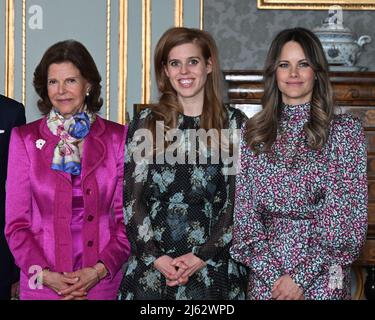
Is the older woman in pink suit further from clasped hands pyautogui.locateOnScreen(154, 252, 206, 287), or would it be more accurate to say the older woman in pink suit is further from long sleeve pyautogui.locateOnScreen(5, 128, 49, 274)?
clasped hands pyautogui.locateOnScreen(154, 252, 206, 287)

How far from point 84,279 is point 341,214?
3.00 feet

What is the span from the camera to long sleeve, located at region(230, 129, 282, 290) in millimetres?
2703

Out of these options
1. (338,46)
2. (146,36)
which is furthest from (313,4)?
(146,36)

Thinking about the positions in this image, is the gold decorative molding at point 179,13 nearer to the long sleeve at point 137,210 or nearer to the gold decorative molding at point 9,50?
the gold decorative molding at point 9,50

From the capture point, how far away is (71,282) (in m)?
2.82

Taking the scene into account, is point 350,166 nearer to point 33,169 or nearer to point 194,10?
point 33,169

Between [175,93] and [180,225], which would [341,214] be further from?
[175,93]

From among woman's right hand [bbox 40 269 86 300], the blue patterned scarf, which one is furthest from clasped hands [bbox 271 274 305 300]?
the blue patterned scarf

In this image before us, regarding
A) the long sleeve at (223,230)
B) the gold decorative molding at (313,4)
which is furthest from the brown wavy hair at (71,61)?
the gold decorative molding at (313,4)

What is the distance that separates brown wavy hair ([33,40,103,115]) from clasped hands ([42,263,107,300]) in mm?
616

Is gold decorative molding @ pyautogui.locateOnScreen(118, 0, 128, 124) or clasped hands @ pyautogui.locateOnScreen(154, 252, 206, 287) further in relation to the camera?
gold decorative molding @ pyautogui.locateOnScreen(118, 0, 128, 124)

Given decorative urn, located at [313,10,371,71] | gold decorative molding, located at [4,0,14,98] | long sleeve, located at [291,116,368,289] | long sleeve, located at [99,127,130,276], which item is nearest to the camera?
long sleeve, located at [291,116,368,289]

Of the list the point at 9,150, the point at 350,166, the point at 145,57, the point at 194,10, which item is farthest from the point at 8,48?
the point at 350,166

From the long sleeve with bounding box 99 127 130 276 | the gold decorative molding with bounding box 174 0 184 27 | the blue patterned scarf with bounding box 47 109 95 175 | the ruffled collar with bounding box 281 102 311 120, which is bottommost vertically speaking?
the long sleeve with bounding box 99 127 130 276
